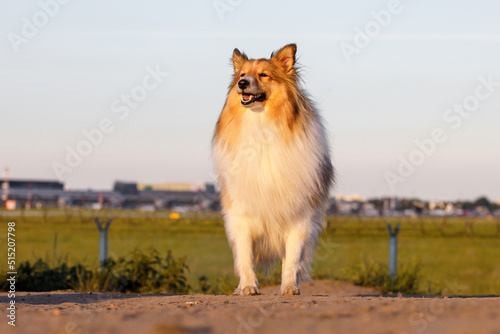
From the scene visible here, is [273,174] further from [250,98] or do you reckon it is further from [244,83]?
[244,83]

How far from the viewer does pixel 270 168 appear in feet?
28.5

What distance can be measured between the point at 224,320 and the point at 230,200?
3922 mm

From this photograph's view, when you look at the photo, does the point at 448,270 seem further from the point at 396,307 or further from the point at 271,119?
the point at 396,307

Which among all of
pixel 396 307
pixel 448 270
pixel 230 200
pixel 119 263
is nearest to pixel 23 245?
pixel 448 270

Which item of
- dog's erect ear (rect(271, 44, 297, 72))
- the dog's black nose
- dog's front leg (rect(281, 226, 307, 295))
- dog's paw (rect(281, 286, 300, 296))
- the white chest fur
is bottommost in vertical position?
dog's paw (rect(281, 286, 300, 296))

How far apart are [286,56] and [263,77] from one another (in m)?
0.58

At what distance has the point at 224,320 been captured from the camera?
16.4 ft

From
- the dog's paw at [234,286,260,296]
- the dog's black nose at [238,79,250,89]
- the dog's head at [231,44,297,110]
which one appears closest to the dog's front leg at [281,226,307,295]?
the dog's paw at [234,286,260,296]

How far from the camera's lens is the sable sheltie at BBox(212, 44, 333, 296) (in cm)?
858

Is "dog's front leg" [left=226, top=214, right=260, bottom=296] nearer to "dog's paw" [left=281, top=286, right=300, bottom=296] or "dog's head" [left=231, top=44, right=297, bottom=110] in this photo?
"dog's paw" [left=281, top=286, right=300, bottom=296]

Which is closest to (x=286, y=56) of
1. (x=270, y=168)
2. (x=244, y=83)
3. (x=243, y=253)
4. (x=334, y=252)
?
(x=244, y=83)

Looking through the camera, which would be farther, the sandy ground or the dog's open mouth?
the dog's open mouth

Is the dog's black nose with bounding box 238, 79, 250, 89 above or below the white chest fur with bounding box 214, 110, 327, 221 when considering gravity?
above

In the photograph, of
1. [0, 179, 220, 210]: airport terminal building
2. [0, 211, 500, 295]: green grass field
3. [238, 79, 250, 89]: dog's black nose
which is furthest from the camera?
[0, 179, 220, 210]: airport terminal building
